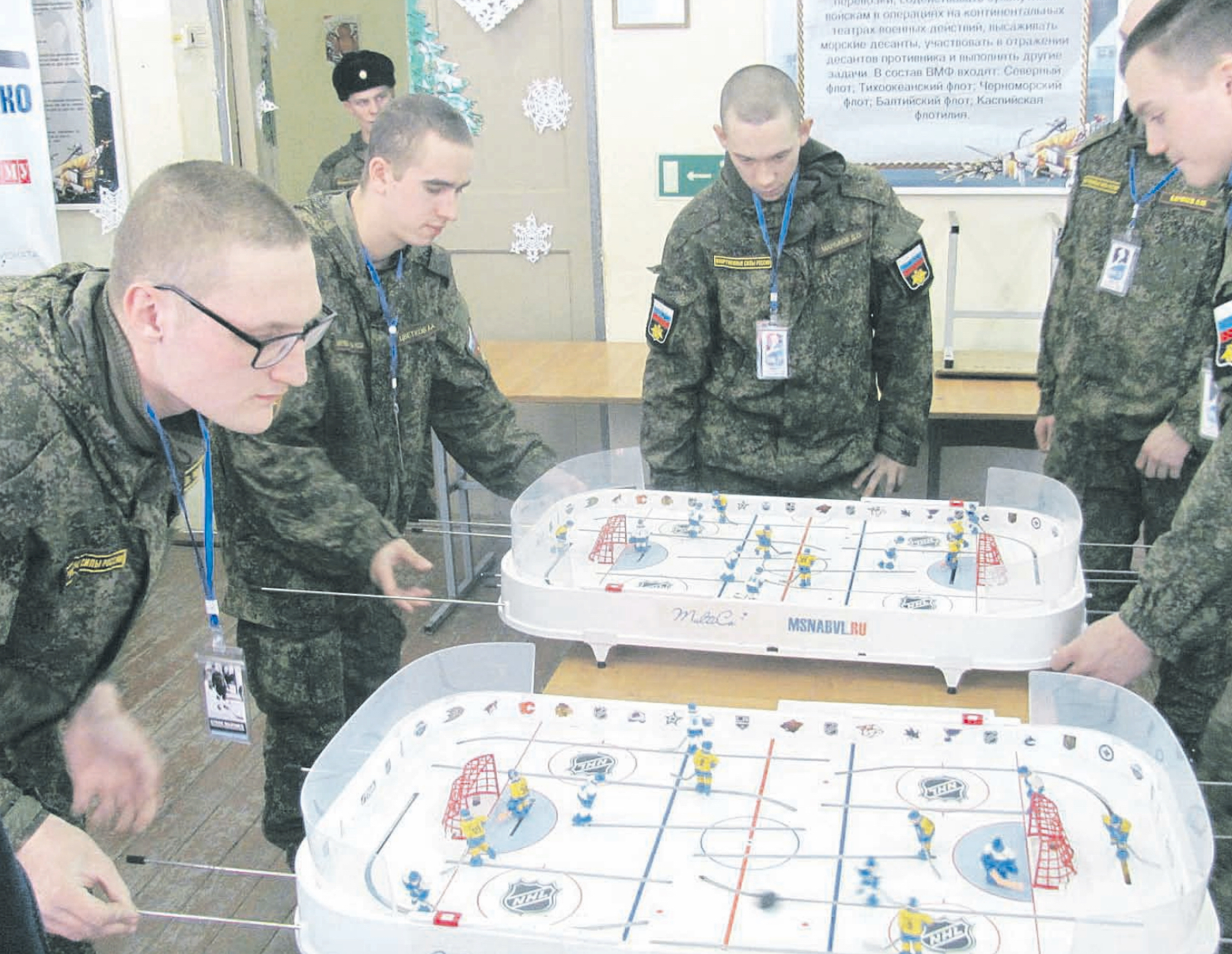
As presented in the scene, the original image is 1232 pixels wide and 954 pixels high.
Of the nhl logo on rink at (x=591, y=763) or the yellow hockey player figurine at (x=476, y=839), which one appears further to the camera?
the nhl logo on rink at (x=591, y=763)

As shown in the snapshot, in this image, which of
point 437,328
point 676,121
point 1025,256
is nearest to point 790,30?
point 676,121

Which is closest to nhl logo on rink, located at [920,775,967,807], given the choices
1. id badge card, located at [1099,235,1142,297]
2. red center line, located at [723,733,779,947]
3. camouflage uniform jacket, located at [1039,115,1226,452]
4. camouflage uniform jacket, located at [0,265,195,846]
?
red center line, located at [723,733,779,947]

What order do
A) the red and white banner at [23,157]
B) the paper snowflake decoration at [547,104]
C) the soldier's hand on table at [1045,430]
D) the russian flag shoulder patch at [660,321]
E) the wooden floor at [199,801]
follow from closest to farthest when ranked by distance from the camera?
the wooden floor at [199,801]
the russian flag shoulder patch at [660,321]
the soldier's hand on table at [1045,430]
the red and white banner at [23,157]
the paper snowflake decoration at [547,104]

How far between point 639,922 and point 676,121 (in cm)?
374

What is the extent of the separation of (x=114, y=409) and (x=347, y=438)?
91cm

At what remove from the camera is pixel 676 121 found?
4645 mm

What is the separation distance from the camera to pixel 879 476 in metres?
3.07

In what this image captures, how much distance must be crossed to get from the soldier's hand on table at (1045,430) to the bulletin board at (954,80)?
4.69 ft

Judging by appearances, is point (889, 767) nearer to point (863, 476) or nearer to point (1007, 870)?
point (1007, 870)

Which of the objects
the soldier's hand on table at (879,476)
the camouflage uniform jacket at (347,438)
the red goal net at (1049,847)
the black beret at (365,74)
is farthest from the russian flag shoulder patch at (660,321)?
the black beret at (365,74)

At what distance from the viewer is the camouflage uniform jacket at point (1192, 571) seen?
192 centimetres

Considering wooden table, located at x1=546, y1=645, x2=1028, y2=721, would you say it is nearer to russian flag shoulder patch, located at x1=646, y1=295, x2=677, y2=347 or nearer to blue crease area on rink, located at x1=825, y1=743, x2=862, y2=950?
blue crease area on rink, located at x1=825, y1=743, x2=862, y2=950

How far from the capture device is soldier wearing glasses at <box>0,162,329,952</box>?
1.53m

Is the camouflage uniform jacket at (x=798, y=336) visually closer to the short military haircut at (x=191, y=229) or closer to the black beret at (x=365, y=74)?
the short military haircut at (x=191, y=229)
